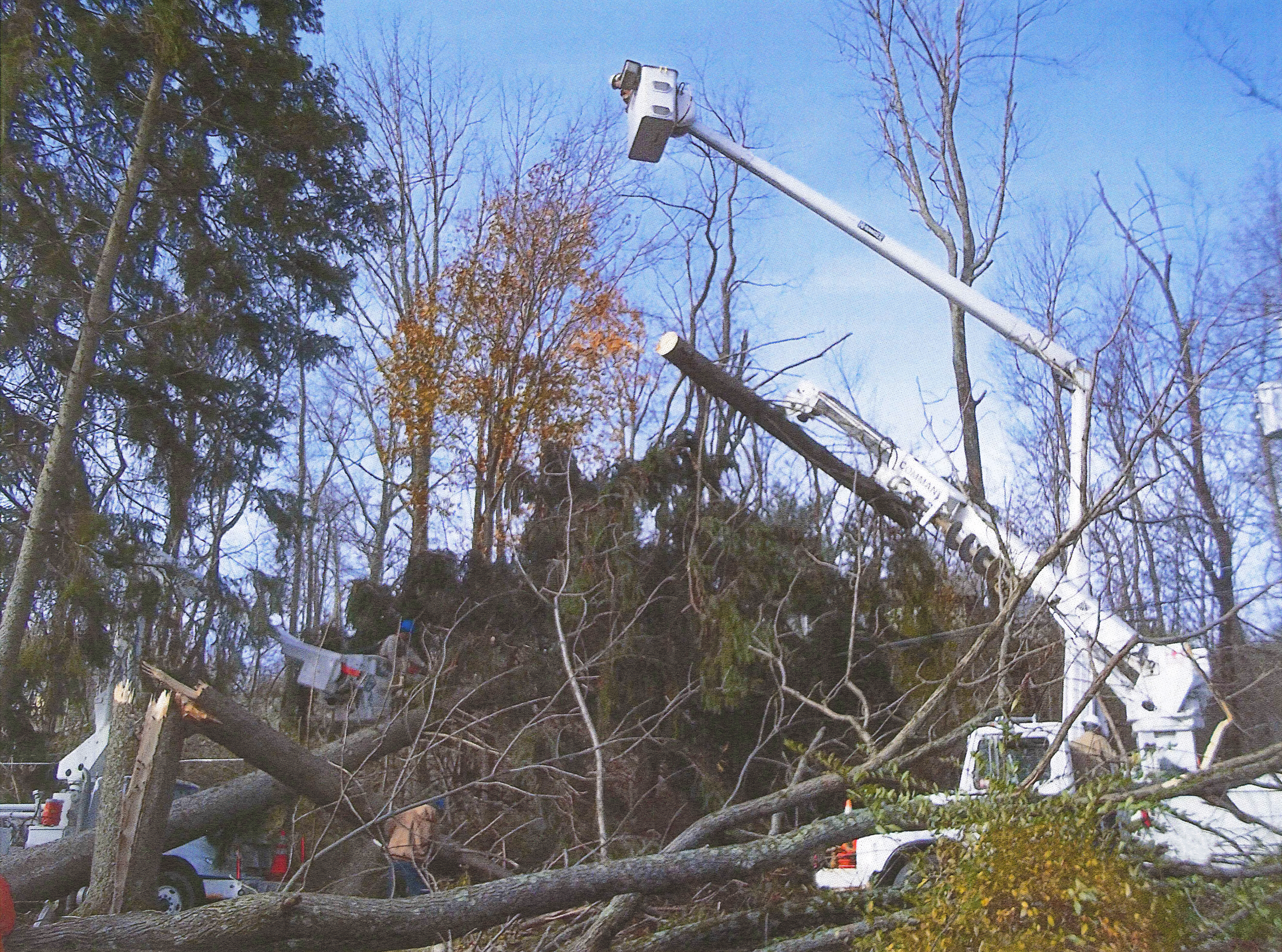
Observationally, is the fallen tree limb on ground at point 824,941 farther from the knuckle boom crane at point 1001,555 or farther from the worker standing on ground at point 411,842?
the worker standing on ground at point 411,842

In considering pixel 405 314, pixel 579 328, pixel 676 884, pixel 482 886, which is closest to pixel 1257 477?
pixel 676 884

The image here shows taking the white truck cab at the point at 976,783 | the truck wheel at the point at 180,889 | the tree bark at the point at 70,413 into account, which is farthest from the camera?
the truck wheel at the point at 180,889

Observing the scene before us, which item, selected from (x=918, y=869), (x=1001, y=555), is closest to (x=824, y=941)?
(x=918, y=869)

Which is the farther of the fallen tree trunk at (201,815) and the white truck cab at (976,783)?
the fallen tree trunk at (201,815)

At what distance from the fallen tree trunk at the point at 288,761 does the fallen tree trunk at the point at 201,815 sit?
17 cm

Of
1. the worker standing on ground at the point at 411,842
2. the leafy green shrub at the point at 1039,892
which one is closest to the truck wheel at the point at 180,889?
the worker standing on ground at the point at 411,842

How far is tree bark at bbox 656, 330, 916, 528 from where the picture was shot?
7.36 meters

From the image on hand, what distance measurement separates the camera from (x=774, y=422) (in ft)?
25.7

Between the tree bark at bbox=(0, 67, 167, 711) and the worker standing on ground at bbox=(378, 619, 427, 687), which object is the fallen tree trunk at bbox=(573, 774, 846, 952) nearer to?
the worker standing on ground at bbox=(378, 619, 427, 687)

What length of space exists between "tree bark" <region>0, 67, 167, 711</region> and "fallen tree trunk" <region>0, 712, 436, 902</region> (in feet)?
4.34

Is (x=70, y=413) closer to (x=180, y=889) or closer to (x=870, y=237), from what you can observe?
(x=180, y=889)

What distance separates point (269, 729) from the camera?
5.89 metres

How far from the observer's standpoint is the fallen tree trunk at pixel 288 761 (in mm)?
5492

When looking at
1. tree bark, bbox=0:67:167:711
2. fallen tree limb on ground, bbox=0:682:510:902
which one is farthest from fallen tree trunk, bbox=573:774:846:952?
tree bark, bbox=0:67:167:711
